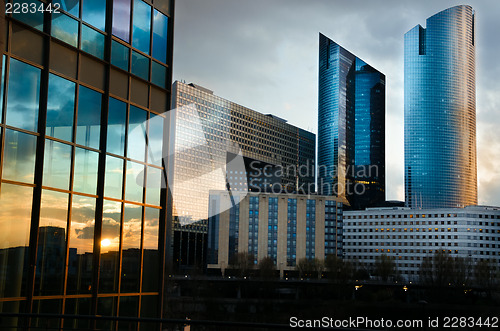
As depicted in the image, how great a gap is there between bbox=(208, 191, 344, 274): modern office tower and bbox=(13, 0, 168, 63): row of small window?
522 feet

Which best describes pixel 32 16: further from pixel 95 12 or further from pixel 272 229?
pixel 272 229

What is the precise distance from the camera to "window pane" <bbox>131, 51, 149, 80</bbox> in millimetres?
20281

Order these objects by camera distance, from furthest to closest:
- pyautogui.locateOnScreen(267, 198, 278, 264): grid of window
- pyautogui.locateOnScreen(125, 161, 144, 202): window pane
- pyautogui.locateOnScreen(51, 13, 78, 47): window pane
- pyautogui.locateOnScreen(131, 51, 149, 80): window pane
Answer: pyautogui.locateOnScreen(267, 198, 278, 264): grid of window < pyautogui.locateOnScreen(131, 51, 149, 80): window pane < pyautogui.locateOnScreen(125, 161, 144, 202): window pane < pyautogui.locateOnScreen(51, 13, 78, 47): window pane

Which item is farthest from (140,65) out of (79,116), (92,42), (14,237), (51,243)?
(14,237)

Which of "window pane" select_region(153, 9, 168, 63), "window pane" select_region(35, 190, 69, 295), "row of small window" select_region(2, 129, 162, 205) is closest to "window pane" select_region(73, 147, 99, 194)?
"row of small window" select_region(2, 129, 162, 205)

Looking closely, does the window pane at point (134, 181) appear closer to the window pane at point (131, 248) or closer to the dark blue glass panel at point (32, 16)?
the window pane at point (131, 248)

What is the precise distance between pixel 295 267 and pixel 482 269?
2374 inches

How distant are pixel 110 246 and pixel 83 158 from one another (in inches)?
121

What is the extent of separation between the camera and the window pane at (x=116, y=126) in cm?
1880

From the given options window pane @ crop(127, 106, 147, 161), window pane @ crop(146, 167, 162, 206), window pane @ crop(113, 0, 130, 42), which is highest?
window pane @ crop(113, 0, 130, 42)

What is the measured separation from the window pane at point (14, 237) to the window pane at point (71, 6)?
563 cm

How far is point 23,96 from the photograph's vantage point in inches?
612

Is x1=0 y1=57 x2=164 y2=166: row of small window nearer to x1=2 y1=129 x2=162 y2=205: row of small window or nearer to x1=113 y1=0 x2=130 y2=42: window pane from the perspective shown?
x1=2 y1=129 x2=162 y2=205: row of small window

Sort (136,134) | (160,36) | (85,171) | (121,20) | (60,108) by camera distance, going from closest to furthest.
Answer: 1. (60,108)
2. (85,171)
3. (121,20)
4. (136,134)
5. (160,36)
